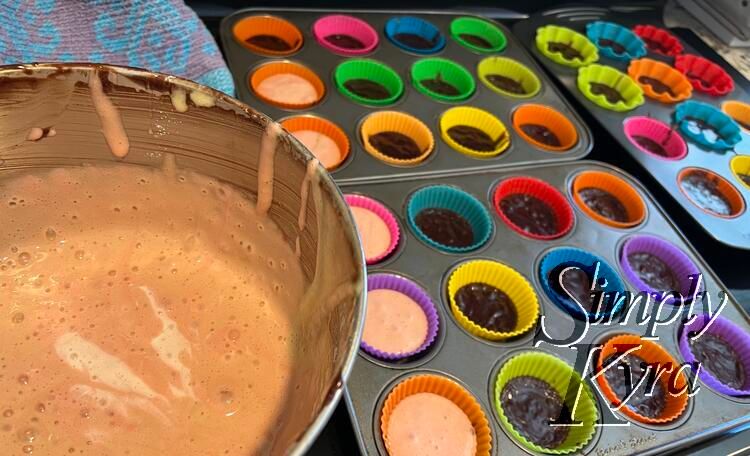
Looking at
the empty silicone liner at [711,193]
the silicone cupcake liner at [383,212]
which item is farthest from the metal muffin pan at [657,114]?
the silicone cupcake liner at [383,212]

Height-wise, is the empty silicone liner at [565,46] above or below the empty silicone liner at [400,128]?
above

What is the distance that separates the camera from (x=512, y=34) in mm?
2031

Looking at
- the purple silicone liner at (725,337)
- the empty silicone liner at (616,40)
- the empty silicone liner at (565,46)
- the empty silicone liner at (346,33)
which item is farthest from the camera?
the empty silicone liner at (616,40)

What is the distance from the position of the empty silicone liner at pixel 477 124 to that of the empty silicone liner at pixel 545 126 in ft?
0.20

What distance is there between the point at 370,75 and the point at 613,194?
782 mm

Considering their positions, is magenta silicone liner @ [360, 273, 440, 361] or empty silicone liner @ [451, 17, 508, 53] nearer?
magenta silicone liner @ [360, 273, 440, 361]

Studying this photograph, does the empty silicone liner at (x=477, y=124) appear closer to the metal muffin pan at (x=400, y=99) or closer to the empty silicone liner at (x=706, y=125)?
the metal muffin pan at (x=400, y=99)

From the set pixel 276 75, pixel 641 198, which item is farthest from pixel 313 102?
pixel 641 198

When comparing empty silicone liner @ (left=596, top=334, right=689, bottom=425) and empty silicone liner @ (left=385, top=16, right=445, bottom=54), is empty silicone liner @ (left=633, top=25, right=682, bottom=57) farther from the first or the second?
empty silicone liner @ (left=596, top=334, right=689, bottom=425)

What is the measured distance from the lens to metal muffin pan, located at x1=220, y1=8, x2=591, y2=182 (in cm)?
154

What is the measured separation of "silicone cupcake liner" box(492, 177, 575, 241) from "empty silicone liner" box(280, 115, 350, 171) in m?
0.41

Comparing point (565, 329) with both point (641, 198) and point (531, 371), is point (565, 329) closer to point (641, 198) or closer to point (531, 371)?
point (531, 371)

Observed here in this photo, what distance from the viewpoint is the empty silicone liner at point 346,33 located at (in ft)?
6.00

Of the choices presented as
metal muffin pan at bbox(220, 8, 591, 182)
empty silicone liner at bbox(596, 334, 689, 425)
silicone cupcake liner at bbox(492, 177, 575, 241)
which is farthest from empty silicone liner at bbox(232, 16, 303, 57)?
empty silicone liner at bbox(596, 334, 689, 425)
